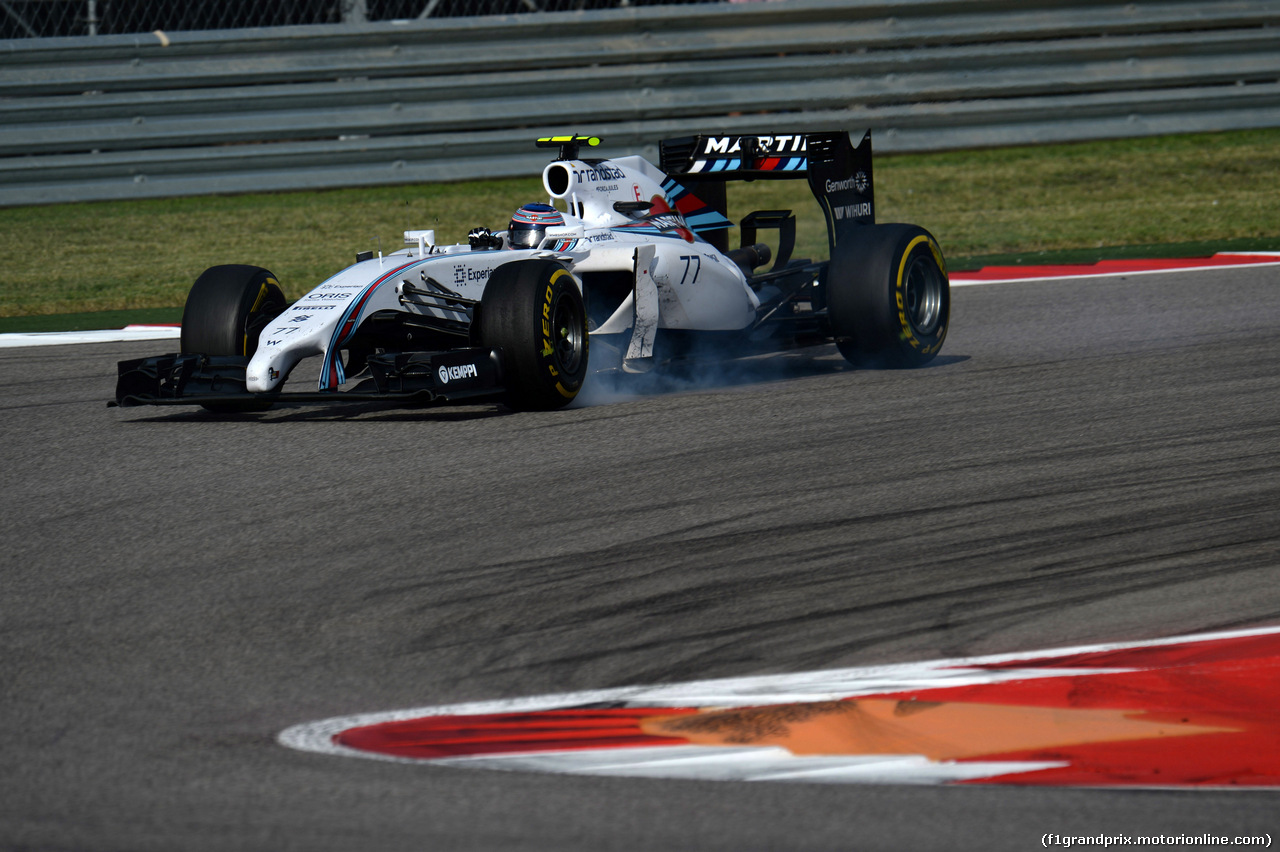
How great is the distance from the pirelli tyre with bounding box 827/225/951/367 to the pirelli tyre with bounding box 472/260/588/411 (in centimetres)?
139

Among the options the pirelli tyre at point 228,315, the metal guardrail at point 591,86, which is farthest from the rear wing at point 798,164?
the metal guardrail at point 591,86

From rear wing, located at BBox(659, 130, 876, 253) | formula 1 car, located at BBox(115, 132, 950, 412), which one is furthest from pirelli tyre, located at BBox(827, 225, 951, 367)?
rear wing, located at BBox(659, 130, 876, 253)

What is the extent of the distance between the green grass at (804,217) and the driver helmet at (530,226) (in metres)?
4.01

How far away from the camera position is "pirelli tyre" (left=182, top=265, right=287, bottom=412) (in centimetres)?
A: 652

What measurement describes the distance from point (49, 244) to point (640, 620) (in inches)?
378

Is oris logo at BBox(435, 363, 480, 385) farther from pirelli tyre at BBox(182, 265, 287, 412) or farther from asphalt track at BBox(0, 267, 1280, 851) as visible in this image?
pirelli tyre at BBox(182, 265, 287, 412)

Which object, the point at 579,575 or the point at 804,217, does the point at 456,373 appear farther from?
the point at 804,217

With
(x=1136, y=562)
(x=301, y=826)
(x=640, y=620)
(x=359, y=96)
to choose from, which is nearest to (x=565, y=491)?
(x=640, y=620)

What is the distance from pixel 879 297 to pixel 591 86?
20.9 ft

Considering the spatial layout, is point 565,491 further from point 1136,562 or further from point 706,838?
point 706,838

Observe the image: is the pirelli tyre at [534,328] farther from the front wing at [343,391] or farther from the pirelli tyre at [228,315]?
the pirelli tyre at [228,315]

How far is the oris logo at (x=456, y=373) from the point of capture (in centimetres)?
598

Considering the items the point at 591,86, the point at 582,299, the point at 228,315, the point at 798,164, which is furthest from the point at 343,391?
the point at 591,86

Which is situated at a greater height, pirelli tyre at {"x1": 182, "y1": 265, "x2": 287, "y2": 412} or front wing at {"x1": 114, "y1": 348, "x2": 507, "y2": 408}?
pirelli tyre at {"x1": 182, "y1": 265, "x2": 287, "y2": 412}
